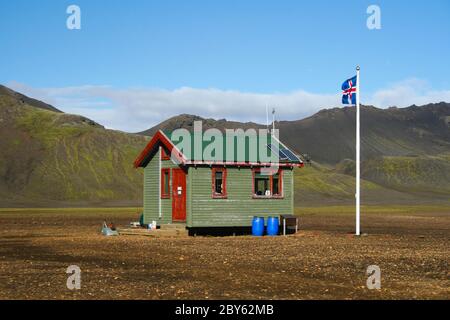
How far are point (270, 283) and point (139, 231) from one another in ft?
57.8

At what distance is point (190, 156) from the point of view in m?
32.9

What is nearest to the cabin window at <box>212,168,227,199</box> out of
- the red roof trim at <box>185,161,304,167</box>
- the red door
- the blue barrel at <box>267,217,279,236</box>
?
the red roof trim at <box>185,161,304,167</box>

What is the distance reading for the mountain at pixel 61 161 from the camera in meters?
116

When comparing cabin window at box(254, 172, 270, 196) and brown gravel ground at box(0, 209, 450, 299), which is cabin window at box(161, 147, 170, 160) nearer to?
cabin window at box(254, 172, 270, 196)

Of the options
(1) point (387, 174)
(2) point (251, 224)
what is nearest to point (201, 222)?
(2) point (251, 224)

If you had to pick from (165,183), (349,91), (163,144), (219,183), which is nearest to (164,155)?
(163,144)

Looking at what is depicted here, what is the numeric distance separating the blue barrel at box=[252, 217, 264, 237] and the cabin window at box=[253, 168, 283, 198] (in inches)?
58.5

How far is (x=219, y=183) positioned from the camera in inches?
1325

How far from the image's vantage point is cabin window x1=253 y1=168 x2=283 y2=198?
34.3 m

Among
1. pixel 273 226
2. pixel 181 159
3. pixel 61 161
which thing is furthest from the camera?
pixel 61 161

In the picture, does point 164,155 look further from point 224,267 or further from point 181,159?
point 224,267

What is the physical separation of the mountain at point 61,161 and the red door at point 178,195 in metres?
69.1

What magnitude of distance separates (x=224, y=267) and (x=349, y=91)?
1636 centimetres
